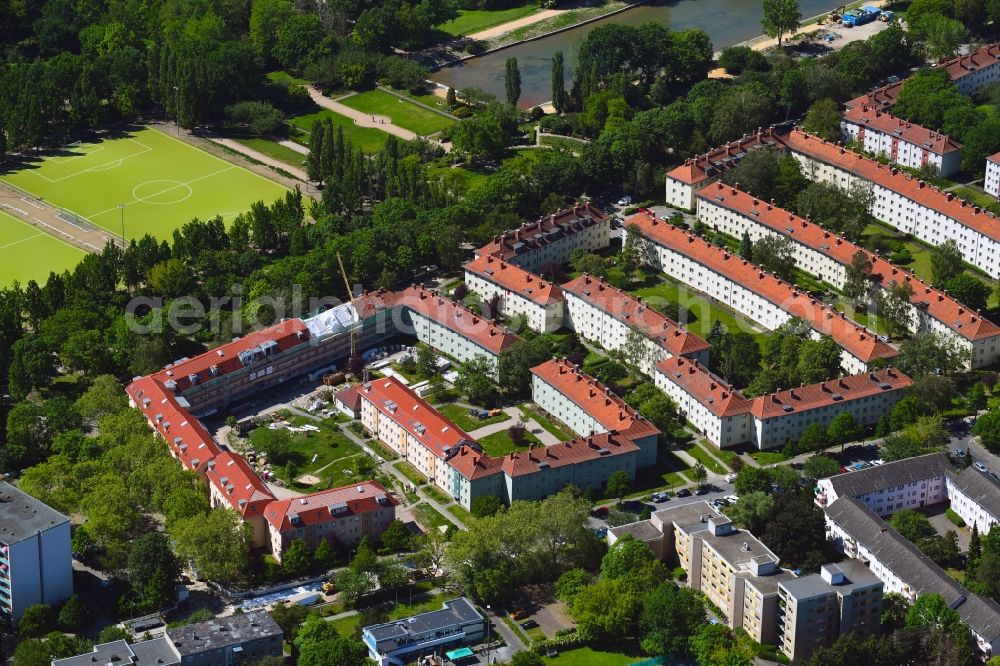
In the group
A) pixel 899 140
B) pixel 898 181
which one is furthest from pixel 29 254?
pixel 899 140

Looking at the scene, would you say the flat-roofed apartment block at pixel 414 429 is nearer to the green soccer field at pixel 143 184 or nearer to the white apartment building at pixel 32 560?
the white apartment building at pixel 32 560

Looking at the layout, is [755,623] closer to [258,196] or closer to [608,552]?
[608,552]

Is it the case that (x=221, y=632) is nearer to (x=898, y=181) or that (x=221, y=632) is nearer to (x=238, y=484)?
(x=238, y=484)

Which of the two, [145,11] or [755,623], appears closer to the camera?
[755,623]

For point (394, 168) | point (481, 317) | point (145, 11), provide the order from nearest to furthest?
point (481, 317)
point (394, 168)
point (145, 11)

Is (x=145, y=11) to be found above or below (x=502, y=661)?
above

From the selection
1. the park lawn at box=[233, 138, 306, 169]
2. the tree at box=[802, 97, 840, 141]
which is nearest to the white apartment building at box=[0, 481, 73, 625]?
the park lawn at box=[233, 138, 306, 169]

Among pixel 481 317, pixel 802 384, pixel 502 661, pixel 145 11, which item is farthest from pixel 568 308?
pixel 145 11
